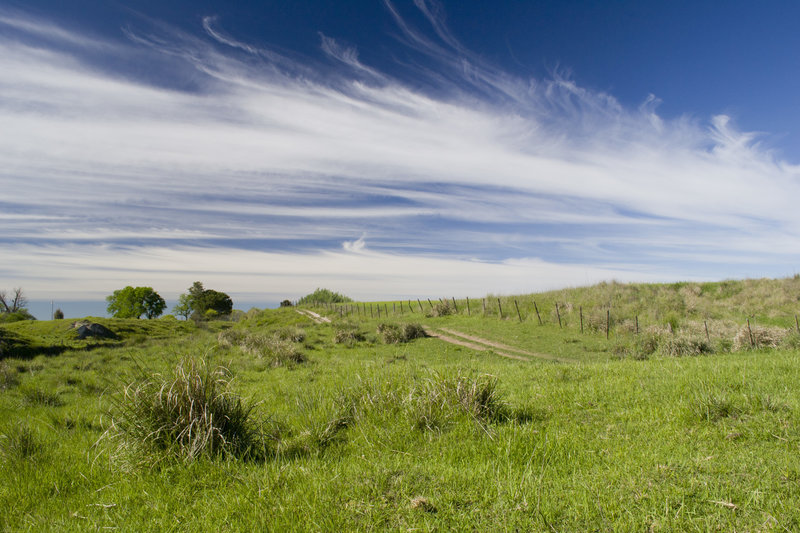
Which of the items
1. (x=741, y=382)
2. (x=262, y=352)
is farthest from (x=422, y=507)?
(x=262, y=352)

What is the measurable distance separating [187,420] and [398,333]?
2384 cm

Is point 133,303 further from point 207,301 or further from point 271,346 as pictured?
point 271,346

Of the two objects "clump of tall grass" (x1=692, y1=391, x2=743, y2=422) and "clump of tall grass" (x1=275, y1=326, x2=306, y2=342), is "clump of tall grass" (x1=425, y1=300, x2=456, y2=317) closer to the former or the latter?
"clump of tall grass" (x1=275, y1=326, x2=306, y2=342)

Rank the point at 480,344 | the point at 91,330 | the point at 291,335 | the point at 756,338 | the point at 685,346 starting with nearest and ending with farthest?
1. the point at 685,346
2. the point at 756,338
3. the point at 480,344
4. the point at 291,335
5. the point at 91,330

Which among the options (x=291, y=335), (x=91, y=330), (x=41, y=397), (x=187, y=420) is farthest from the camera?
(x=91, y=330)

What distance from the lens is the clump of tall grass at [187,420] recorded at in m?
5.08

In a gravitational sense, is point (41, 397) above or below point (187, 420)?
below

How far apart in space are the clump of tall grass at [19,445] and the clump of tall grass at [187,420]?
5.41ft

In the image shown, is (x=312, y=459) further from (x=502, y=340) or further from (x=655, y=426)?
(x=502, y=340)

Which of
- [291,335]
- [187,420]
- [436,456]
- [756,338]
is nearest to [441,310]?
[291,335]

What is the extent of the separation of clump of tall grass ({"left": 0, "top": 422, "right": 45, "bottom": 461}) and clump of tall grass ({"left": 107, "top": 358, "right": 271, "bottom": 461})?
1.65 m

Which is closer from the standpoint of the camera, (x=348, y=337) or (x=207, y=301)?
(x=348, y=337)

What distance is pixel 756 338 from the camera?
17.8 metres

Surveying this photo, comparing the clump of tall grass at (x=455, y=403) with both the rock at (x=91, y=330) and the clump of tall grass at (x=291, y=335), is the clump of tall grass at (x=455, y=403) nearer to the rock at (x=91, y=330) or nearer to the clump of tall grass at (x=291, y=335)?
the clump of tall grass at (x=291, y=335)
